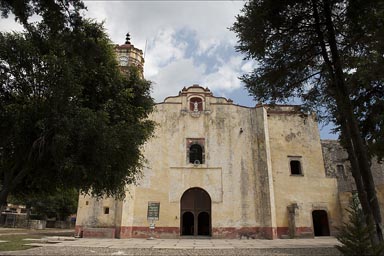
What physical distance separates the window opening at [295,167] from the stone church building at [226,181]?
35 millimetres

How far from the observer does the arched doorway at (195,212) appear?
2094 centimetres

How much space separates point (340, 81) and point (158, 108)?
1534cm

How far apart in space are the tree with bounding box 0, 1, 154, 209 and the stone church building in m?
8.97

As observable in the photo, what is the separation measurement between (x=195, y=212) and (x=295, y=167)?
8.06 m

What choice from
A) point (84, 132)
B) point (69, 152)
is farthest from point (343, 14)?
point (69, 152)

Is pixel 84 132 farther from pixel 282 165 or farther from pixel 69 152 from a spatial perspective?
pixel 282 165

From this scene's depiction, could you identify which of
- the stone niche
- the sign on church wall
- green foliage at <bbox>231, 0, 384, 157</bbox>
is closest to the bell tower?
the stone niche

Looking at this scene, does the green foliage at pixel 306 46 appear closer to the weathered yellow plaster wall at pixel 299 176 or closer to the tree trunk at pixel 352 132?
the tree trunk at pixel 352 132

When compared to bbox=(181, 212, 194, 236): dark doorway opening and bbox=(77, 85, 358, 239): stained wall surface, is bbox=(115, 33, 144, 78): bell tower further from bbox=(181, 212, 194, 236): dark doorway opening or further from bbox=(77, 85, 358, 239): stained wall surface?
bbox=(181, 212, 194, 236): dark doorway opening

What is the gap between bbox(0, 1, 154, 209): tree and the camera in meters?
9.62

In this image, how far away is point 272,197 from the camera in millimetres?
20438

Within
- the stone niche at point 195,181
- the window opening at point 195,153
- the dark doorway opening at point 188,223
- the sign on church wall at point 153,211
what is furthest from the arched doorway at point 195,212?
the window opening at point 195,153

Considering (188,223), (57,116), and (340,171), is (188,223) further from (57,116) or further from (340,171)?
(57,116)

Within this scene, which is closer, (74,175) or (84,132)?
(84,132)
